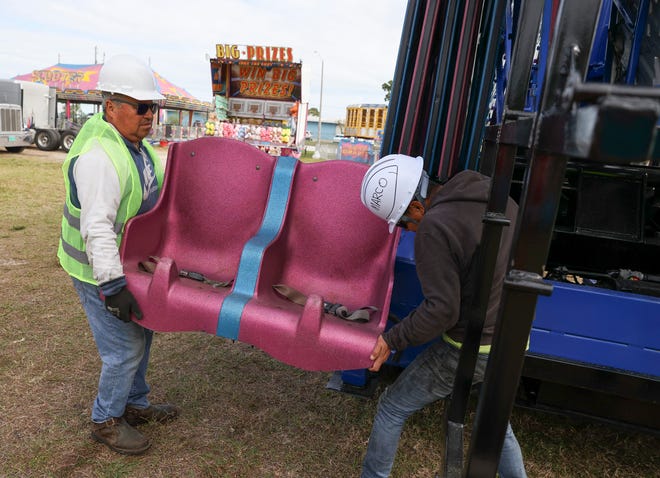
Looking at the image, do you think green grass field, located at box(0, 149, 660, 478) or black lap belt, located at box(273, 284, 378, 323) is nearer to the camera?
black lap belt, located at box(273, 284, 378, 323)

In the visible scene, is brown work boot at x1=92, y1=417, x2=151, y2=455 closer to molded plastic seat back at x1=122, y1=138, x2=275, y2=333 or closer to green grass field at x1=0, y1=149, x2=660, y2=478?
green grass field at x1=0, y1=149, x2=660, y2=478

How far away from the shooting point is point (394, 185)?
191 cm

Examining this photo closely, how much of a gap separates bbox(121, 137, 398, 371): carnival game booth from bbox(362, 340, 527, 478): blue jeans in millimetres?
254

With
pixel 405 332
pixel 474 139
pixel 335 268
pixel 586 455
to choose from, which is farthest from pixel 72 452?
pixel 474 139

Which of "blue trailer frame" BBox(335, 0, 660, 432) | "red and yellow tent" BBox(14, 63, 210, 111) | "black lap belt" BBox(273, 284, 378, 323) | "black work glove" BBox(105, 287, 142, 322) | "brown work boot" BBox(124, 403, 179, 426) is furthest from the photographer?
"red and yellow tent" BBox(14, 63, 210, 111)

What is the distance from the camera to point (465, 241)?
5.90ft

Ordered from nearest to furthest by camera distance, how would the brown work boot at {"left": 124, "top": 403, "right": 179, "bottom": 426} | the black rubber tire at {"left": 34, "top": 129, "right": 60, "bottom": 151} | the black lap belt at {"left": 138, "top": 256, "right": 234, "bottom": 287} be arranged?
1. the black lap belt at {"left": 138, "top": 256, "right": 234, "bottom": 287}
2. the brown work boot at {"left": 124, "top": 403, "right": 179, "bottom": 426}
3. the black rubber tire at {"left": 34, "top": 129, "right": 60, "bottom": 151}

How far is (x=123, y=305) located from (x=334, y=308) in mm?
955

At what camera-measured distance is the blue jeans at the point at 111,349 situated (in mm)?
2320

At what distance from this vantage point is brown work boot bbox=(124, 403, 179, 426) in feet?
8.79

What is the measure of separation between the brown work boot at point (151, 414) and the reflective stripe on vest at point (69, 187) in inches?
34.0

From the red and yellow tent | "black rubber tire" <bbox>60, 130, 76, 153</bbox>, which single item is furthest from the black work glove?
the red and yellow tent

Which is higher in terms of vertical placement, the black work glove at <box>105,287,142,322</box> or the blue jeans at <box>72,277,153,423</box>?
the black work glove at <box>105,287,142,322</box>

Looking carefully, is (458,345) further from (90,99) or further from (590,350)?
(90,99)
